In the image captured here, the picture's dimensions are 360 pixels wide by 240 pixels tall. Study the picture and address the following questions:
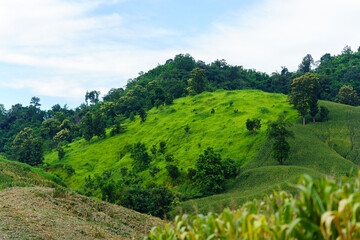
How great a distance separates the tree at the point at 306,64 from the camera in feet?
392

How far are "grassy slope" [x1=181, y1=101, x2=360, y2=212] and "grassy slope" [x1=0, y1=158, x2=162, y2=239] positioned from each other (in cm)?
1346

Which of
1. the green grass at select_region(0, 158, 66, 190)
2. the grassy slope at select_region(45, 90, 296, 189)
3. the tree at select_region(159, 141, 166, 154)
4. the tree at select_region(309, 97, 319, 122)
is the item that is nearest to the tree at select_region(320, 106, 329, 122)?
the tree at select_region(309, 97, 319, 122)

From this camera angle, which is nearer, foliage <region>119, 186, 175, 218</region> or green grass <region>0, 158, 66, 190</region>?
green grass <region>0, 158, 66, 190</region>

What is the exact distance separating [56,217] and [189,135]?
4836 centimetres

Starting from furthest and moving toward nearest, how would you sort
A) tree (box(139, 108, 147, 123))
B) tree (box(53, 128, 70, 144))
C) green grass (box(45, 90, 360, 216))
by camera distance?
tree (box(53, 128, 70, 144)), tree (box(139, 108, 147, 123)), green grass (box(45, 90, 360, 216))

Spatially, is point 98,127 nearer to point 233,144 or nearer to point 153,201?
point 233,144

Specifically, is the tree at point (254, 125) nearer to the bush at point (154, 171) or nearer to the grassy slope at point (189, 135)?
the grassy slope at point (189, 135)

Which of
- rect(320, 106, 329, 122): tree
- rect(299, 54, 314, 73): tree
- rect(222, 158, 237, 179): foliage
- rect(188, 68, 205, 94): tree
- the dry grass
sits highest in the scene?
rect(299, 54, 314, 73): tree

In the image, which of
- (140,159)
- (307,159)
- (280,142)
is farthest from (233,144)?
(140,159)

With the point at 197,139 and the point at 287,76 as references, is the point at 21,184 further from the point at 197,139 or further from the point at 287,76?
the point at 287,76

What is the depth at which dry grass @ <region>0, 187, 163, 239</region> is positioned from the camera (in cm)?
1320

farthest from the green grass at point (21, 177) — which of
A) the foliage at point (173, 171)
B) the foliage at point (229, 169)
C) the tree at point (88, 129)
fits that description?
the tree at point (88, 129)

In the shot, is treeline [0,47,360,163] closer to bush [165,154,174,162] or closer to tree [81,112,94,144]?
tree [81,112,94,144]

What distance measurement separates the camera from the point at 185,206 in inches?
1373
